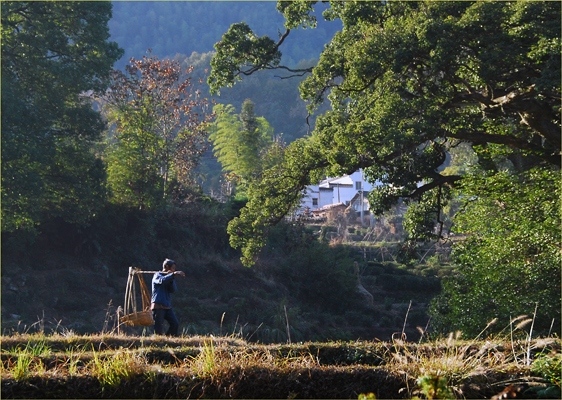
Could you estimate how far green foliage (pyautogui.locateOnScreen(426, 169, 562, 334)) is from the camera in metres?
15.9

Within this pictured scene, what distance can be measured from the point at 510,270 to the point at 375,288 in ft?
63.9

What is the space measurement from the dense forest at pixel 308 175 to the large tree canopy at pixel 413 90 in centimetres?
5

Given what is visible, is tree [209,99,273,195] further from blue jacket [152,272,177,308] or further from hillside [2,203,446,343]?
blue jacket [152,272,177,308]

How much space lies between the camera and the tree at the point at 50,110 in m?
25.2

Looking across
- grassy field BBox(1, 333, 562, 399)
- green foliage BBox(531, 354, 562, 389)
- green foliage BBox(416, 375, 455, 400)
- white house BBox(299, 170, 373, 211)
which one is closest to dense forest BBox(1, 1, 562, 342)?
grassy field BBox(1, 333, 562, 399)

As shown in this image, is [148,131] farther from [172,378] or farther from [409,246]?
[172,378]

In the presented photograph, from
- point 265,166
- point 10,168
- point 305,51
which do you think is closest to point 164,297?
point 10,168

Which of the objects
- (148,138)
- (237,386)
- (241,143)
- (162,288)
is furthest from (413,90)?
(241,143)

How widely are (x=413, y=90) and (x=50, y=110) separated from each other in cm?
1407

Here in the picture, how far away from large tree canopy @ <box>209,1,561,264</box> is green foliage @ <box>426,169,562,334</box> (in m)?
1.09

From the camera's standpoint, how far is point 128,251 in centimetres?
3144

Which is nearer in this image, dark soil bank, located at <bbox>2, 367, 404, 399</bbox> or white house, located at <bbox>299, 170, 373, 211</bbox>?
dark soil bank, located at <bbox>2, 367, 404, 399</bbox>

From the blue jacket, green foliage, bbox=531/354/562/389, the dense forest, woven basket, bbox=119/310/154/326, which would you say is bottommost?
green foliage, bbox=531/354/562/389

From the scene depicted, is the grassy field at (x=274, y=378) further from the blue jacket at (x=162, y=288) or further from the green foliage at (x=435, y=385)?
the blue jacket at (x=162, y=288)
